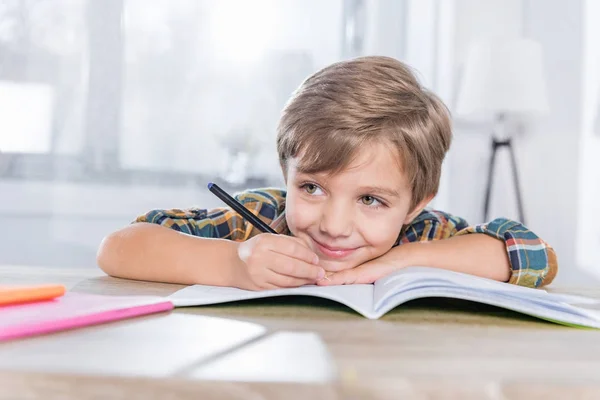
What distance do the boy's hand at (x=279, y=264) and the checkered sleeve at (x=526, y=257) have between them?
1.24ft

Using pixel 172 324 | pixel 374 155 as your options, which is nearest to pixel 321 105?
pixel 374 155

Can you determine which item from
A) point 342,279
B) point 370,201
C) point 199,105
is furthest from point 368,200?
point 199,105

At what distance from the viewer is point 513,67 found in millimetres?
2615

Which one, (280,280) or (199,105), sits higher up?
(199,105)

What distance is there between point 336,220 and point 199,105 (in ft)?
6.73

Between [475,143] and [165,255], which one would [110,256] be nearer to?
[165,255]

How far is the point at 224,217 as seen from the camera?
1289 millimetres

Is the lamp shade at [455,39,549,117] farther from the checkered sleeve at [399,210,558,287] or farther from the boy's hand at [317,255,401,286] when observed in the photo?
the boy's hand at [317,255,401,286]

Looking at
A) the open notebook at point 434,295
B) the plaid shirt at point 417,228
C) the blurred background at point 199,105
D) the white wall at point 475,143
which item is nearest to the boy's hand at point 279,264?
the open notebook at point 434,295

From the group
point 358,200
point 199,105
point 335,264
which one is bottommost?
point 335,264

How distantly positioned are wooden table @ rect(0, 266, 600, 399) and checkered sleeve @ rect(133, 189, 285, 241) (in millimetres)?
547

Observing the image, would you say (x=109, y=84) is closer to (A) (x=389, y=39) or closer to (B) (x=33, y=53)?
(B) (x=33, y=53)

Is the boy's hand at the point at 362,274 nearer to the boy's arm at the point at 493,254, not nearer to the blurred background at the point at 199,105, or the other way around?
the boy's arm at the point at 493,254

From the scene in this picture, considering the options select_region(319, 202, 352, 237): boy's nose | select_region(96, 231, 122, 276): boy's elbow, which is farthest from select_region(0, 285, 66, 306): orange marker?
select_region(319, 202, 352, 237): boy's nose
